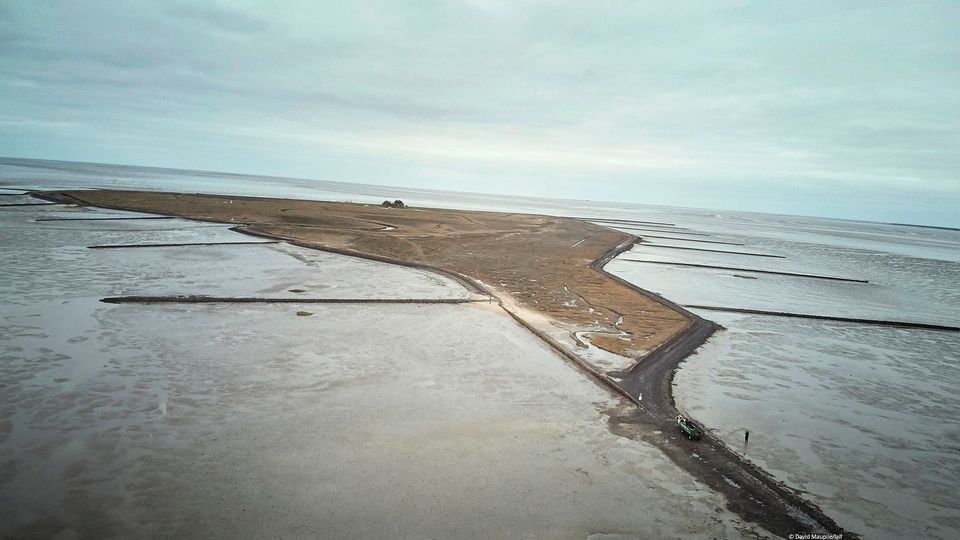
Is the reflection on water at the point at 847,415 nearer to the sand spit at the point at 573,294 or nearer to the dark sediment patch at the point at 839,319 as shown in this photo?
the sand spit at the point at 573,294

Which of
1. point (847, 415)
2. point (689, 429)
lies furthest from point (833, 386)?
point (689, 429)

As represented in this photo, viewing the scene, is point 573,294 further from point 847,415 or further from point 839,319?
point 847,415

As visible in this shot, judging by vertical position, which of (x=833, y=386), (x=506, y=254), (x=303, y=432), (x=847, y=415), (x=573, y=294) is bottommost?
(x=303, y=432)

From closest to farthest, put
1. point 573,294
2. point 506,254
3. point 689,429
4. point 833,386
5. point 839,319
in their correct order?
point 689,429
point 833,386
point 839,319
point 573,294
point 506,254

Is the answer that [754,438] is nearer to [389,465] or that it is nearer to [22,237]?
[389,465]

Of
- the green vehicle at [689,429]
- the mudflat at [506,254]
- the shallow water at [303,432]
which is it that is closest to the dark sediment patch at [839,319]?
the mudflat at [506,254]


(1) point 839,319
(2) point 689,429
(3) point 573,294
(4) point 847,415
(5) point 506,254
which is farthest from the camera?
(5) point 506,254

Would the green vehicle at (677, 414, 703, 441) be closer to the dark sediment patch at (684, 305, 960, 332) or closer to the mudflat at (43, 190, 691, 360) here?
the mudflat at (43, 190, 691, 360)
